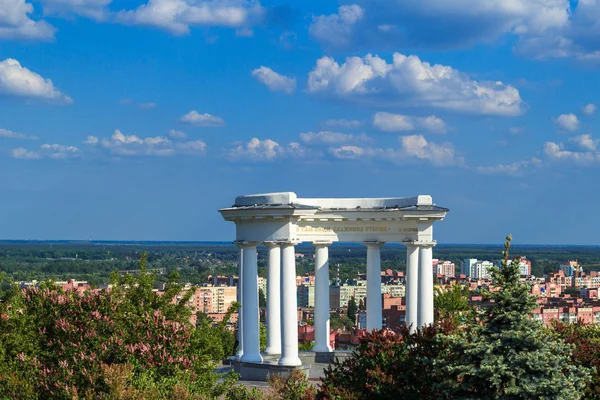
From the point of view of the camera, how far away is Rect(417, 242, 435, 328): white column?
44438 millimetres

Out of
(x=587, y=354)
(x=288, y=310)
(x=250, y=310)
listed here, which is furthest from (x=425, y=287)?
(x=587, y=354)

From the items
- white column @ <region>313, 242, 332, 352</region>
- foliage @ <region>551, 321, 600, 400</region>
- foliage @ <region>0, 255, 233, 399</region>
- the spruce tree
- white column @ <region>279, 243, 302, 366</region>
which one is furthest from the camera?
white column @ <region>313, 242, 332, 352</region>

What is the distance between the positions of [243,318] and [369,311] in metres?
6.57

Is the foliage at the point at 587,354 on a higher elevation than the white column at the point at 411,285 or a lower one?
lower

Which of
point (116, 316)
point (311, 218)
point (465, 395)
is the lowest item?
point (465, 395)

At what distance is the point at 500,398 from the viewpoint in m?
28.7

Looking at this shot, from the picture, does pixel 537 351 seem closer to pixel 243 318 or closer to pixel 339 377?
pixel 339 377

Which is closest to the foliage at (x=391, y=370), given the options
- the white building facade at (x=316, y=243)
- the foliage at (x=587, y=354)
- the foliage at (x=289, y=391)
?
the foliage at (x=289, y=391)

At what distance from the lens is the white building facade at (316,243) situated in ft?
141

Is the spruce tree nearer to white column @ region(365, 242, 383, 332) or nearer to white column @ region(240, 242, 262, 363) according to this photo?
white column @ region(240, 242, 262, 363)

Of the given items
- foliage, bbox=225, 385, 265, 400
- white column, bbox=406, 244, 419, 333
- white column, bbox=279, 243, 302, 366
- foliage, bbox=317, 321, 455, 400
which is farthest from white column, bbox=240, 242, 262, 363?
foliage, bbox=225, 385, 265, 400

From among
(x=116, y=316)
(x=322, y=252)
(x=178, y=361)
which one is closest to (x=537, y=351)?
(x=178, y=361)

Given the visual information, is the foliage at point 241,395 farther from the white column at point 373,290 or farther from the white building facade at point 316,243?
the white column at point 373,290

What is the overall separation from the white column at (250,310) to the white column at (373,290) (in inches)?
233
